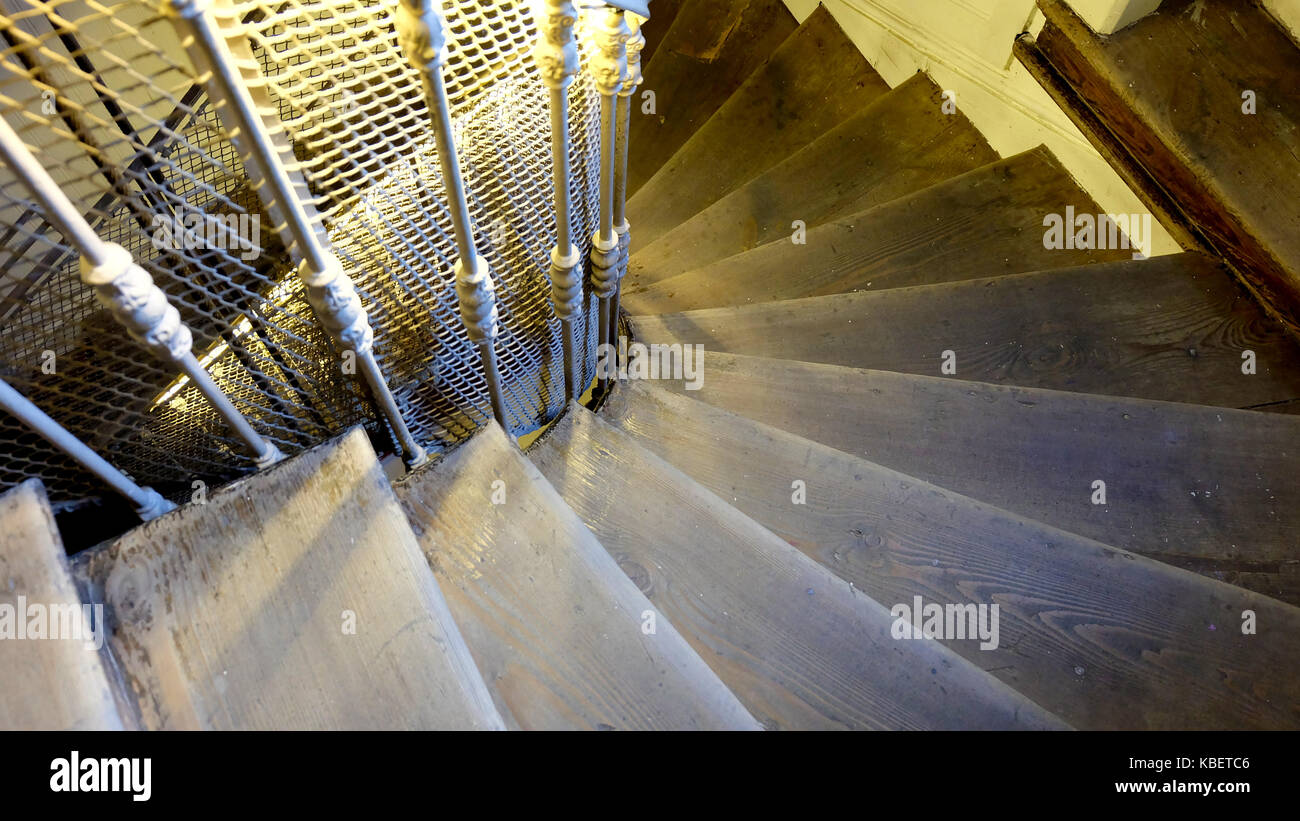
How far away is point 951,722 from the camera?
3.72 feet

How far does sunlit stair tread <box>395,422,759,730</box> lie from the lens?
1031mm

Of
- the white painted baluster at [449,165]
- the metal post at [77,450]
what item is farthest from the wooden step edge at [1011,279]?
the metal post at [77,450]

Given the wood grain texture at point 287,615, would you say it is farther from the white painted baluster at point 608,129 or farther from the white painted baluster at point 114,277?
the white painted baluster at point 608,129

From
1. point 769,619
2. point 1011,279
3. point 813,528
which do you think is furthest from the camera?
point 1011,279

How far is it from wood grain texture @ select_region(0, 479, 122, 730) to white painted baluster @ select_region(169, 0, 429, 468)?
1.33 feet

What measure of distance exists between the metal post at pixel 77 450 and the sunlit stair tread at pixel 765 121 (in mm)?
1651

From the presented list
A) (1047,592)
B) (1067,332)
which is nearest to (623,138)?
(1047,592)

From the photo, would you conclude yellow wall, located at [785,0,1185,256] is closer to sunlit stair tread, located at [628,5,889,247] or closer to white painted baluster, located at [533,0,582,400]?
sunlit stair tread, located at [628,5,889,247]

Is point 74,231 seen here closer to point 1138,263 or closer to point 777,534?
point 777,534

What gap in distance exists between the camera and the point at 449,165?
0.97 metres

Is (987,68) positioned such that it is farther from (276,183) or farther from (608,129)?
(276,183)

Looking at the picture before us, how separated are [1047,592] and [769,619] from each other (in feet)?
1.56
